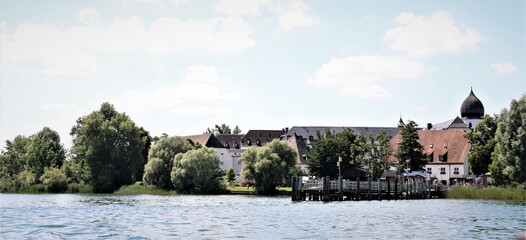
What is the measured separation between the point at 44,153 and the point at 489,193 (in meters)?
83.7

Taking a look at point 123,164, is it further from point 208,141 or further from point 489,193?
point 489,193

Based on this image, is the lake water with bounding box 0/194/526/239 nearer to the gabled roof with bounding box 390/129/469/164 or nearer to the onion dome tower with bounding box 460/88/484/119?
the gabled roof with bounding box 390/129/469/164

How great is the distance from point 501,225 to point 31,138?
116 metres

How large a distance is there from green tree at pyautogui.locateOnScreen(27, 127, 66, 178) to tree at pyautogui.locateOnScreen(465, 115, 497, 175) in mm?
72240

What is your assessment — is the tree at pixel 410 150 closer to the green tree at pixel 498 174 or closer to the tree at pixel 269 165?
the tree at pixel 269 165

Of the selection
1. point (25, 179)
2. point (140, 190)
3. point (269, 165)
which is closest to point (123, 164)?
point (140, 190)

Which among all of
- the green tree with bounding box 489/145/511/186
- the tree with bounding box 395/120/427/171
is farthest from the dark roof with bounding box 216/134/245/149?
the green tree with bounding box 489/145/511/186

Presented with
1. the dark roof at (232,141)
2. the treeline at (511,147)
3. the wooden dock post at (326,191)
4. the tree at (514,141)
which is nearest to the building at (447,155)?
the treeline at (511,147)

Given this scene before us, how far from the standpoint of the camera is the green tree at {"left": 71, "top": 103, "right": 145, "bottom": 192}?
4412 inches

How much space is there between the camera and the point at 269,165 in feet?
322

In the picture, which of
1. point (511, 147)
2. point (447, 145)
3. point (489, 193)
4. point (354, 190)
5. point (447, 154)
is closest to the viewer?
point (489, 193)

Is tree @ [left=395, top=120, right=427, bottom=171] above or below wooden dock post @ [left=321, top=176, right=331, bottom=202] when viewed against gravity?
above

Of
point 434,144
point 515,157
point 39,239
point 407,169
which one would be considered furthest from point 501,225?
point 434,144

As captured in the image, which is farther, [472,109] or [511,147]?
[472,109]
